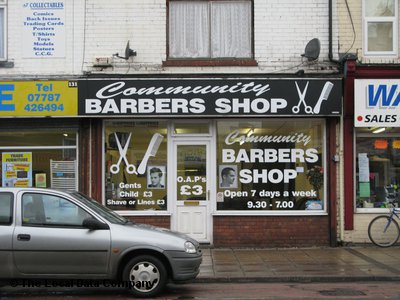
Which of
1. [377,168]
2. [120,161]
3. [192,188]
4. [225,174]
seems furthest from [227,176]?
[377,168]

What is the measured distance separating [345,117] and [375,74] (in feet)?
3.76

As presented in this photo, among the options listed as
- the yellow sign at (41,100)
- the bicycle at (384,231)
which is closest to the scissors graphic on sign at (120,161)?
the yellow sign at (41,100)

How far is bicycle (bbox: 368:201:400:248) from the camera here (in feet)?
42.1

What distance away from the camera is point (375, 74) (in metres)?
12.7

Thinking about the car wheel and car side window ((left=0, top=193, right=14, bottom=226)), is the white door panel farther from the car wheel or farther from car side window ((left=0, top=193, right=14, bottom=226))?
car side window ((left=0, top=193, right=14, bottom=226))

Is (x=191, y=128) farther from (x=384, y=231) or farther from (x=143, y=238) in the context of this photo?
(x=143, y=238)

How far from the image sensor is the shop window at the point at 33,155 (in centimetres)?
1321

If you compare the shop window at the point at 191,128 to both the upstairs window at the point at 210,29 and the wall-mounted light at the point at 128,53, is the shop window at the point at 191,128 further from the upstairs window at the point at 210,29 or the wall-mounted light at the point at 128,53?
the wall-mounted light at the point at 128,53

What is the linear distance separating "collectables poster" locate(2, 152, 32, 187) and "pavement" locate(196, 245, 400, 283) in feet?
14.6

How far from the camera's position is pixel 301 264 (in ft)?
35.6

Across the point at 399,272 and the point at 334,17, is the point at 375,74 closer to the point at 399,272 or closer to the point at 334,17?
the point at 334,17

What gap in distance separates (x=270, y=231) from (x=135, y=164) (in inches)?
135

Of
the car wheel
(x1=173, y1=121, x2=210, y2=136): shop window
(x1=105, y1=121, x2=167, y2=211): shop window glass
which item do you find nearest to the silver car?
the car wheel

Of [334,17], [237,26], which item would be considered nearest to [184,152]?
[237,26]
